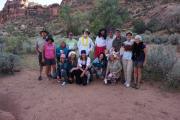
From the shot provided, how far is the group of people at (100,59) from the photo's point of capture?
30.1 ft

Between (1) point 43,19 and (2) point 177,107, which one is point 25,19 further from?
(2) point 177,107

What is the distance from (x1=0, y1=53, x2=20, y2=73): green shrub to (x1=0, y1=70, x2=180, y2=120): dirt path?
1359 mm

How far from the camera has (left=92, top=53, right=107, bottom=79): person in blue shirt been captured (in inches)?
380

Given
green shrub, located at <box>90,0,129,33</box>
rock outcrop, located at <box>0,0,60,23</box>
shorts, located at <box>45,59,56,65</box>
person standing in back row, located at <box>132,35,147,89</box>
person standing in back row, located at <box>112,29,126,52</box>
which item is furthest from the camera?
rock outcrop, located at <box>0,0,60,23</box>

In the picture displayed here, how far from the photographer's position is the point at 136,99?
8.37m

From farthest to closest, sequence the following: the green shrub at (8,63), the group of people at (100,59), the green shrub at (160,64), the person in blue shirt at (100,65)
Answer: the green shrub at (8,63)
the green shrub at (160,64)
the person in blue shirt at (100,65)
the group of people at (100,59)

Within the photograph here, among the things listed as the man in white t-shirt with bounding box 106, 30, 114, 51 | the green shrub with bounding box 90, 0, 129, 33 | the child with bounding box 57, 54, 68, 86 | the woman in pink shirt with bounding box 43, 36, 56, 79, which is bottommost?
the child with bounding box 57, 54, 68, 86

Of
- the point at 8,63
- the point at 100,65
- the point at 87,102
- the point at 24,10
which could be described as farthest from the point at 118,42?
the point at 24,10

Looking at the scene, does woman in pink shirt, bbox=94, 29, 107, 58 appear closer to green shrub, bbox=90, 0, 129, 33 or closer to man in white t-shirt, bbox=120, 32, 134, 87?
man in white t-shirt, bbox=120, 32, 134, 87

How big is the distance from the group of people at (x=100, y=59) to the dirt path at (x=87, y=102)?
33 cm

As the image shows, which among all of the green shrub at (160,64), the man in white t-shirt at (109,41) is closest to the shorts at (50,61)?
the man in white t-shirt at (109,41)

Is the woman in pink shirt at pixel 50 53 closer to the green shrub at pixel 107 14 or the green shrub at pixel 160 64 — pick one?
the green shrub at pixel 160 64

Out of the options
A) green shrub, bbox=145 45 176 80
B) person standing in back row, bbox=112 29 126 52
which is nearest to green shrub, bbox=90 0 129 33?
green shrub, bbox=145 45 176 80

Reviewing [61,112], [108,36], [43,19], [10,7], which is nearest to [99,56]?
[108,36]
